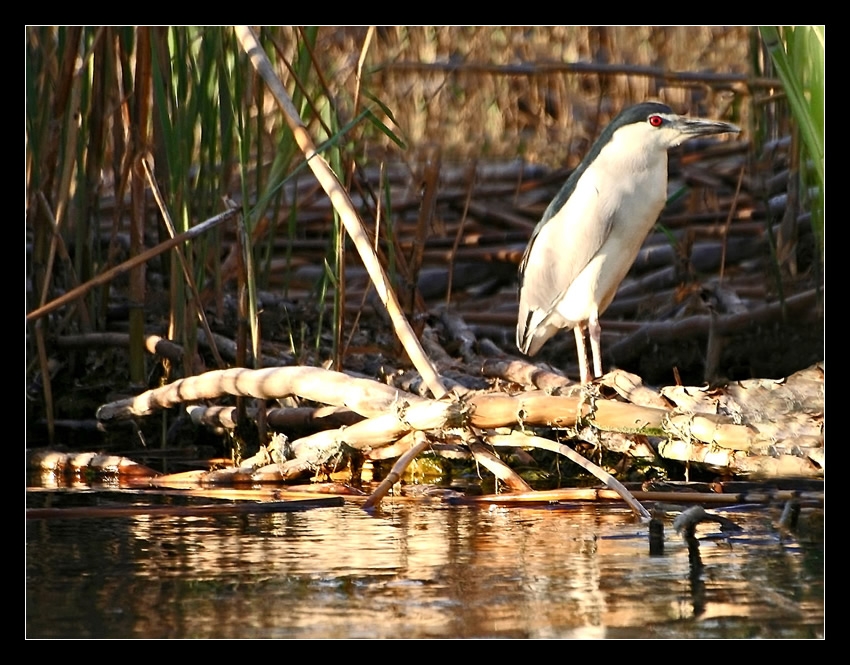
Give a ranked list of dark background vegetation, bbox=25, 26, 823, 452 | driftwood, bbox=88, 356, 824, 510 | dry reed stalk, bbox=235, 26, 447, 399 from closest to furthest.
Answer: driftwood, bbox=88, 356, 824, 510, dry reed stalk, bbox=235, 26, 447, 399, dark background vegetation, bbox=25, 26, 823, 452

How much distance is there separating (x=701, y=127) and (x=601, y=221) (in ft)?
1.80

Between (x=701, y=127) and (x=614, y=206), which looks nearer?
(x=701, y=127)

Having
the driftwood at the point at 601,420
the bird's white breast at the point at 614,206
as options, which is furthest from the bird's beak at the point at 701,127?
the driftwood at the point at 601,420

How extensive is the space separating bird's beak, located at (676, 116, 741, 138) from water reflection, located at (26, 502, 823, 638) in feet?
5.68

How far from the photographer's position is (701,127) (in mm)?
5086

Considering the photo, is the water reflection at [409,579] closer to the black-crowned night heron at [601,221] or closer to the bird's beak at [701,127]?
the black-crowned night heron at [601,221]

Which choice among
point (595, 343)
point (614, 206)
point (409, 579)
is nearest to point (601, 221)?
point (614, 206)

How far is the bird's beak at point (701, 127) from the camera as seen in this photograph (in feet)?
16.1

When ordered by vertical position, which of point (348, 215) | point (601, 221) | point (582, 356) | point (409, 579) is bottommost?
point (409, 579)

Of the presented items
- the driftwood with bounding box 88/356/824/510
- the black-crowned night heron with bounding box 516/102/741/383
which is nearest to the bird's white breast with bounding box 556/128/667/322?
the black-crowned night heron with bounding box 516/102/741/383

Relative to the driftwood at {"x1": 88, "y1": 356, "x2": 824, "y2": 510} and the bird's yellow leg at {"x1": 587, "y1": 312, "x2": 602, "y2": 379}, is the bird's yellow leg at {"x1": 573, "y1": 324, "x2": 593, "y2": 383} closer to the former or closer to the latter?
the bird's yellow leg at {"x1": 587, "y1": 312, "x2": 602, "y2": 379}

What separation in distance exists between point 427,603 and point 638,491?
1.39 meters

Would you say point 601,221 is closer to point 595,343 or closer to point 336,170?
point 595,343

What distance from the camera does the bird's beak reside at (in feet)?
16.1
